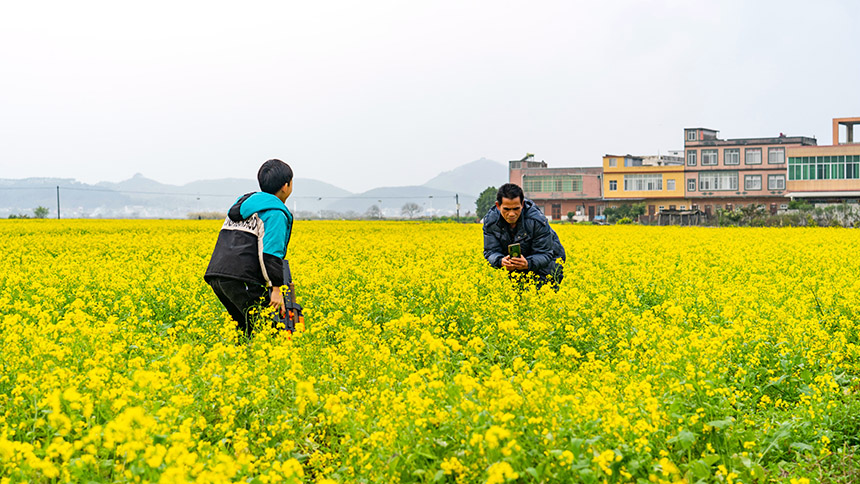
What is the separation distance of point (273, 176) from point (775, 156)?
77.9 metres

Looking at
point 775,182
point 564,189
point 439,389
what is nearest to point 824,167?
point 775,182

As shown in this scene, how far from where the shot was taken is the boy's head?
5.80 metres

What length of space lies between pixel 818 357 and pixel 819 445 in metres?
1.49

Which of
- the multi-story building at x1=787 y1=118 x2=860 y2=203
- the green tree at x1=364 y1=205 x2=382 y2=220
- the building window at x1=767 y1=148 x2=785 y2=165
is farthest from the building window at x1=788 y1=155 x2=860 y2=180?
the green tree at x1=364 y1=205 x2=382 y2=220

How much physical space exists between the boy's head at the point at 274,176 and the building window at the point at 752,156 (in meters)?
77.2

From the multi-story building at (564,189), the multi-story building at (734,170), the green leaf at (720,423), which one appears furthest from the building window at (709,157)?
the green leaf at (720,423)

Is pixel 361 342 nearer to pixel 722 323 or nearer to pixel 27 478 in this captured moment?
pixel 27 478

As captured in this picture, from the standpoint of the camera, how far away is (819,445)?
4.35m

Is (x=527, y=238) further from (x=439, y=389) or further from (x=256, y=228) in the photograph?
(x=439, y=389)

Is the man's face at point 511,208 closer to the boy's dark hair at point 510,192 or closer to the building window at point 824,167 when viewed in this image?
the boy's dark hair at point 510,192

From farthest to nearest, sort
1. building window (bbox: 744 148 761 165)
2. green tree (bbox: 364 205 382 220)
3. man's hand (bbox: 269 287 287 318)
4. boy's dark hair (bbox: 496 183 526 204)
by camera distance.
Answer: green tree (bbox: 364 205 382 220)
building window (bbox: 744 148 761 165)
boy's dark hair (bbox: 496 183 526 204)
man's hand (bbox: 269 287 287 318)

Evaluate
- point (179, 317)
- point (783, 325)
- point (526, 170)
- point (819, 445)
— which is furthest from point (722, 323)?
point (526, 170)

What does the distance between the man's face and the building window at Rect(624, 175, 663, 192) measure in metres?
75.6

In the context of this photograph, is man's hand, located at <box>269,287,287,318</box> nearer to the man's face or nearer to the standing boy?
the standing boy
